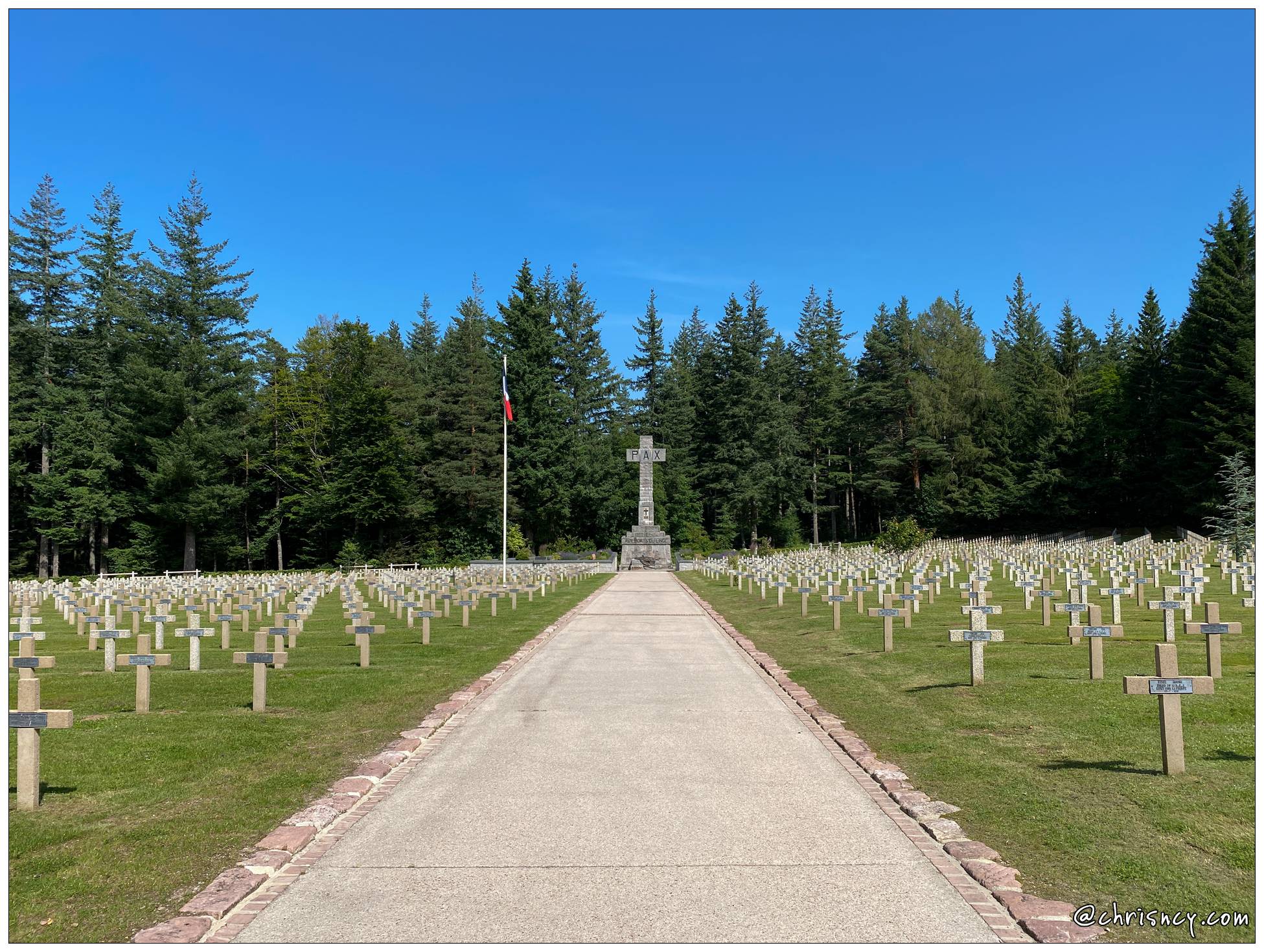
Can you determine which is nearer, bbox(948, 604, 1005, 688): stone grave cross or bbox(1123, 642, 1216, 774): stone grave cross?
bbox(1123, 642, 1216, 774): stone grave cross

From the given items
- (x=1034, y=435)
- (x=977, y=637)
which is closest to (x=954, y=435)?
(x=1034, y=435)

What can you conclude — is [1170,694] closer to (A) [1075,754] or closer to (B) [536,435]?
(A) [1075,754]

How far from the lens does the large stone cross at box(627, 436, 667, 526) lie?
5353 centimetres

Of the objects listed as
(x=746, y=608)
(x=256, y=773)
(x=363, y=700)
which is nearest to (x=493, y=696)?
(x=363, y=700)

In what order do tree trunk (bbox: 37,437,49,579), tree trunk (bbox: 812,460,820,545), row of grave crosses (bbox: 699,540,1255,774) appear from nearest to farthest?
row of grave crosses (bbox: 699,540,1255,774)
tree trunk (bbox: 37,437,49,579)
tree trunk (bbox: 812,460,820,545)

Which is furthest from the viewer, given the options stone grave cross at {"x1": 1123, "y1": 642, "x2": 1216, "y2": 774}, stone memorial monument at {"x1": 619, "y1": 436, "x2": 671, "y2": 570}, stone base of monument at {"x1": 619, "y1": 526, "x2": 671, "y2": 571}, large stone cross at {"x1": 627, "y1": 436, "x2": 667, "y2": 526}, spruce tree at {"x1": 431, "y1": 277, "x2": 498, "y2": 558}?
spruce tree at {"x1": 431, "y1": 277, "x2": 498, "y2": 558}

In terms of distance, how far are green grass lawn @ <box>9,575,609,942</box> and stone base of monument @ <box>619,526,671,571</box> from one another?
118ft

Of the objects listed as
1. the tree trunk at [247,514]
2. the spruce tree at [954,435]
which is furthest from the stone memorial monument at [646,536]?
the tree trunk at [247,514]

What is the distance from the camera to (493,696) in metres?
10.0

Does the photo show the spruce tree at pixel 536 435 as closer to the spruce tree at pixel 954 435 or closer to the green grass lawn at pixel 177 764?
Result: the spruce tree at pixel 954 435

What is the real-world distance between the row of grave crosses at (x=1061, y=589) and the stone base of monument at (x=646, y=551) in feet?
12.5

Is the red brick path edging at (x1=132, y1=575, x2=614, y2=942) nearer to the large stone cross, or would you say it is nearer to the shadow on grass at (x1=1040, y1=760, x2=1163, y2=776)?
the shadow on grass at (x1=1040, y1=760, x2=1163, y2=776)
